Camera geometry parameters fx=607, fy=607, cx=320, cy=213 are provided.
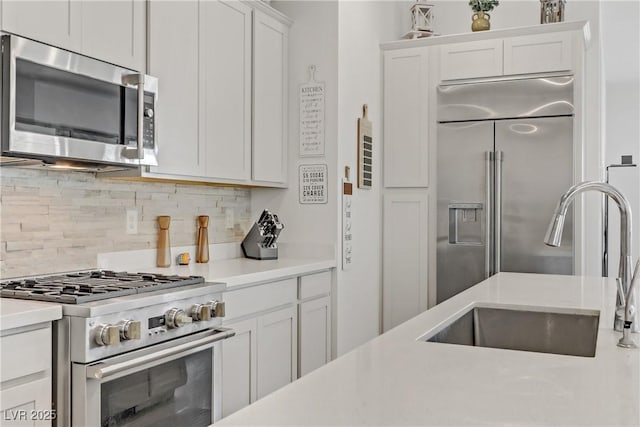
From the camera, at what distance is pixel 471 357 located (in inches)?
51.8

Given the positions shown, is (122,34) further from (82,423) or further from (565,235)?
(565,235)

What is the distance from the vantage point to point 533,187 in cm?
396

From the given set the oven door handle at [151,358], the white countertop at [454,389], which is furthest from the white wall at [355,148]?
the white countertop at [454,389]

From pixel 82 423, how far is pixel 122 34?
5.00ft

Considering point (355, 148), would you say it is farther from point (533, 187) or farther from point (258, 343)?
point (258, 343)

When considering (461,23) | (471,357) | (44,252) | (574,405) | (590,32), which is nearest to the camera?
(574,405)

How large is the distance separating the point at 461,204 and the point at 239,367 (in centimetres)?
210

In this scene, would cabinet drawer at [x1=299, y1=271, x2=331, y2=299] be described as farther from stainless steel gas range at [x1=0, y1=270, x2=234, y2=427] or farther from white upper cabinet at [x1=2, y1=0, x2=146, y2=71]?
white upper cabinet at [x1=2, y1=0, x2=146, y2=71]

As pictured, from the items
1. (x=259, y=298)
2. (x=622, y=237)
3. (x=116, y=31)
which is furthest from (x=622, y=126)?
(x=116, y=31)

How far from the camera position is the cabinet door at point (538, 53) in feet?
12.9

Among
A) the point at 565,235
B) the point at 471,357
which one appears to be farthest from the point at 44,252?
the point at 565,235

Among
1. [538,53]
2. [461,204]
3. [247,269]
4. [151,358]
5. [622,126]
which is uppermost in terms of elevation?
[622,126]

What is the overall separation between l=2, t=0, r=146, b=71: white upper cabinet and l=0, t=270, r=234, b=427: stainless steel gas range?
2.89ft

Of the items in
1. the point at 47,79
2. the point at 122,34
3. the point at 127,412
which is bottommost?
the point at 127,412
